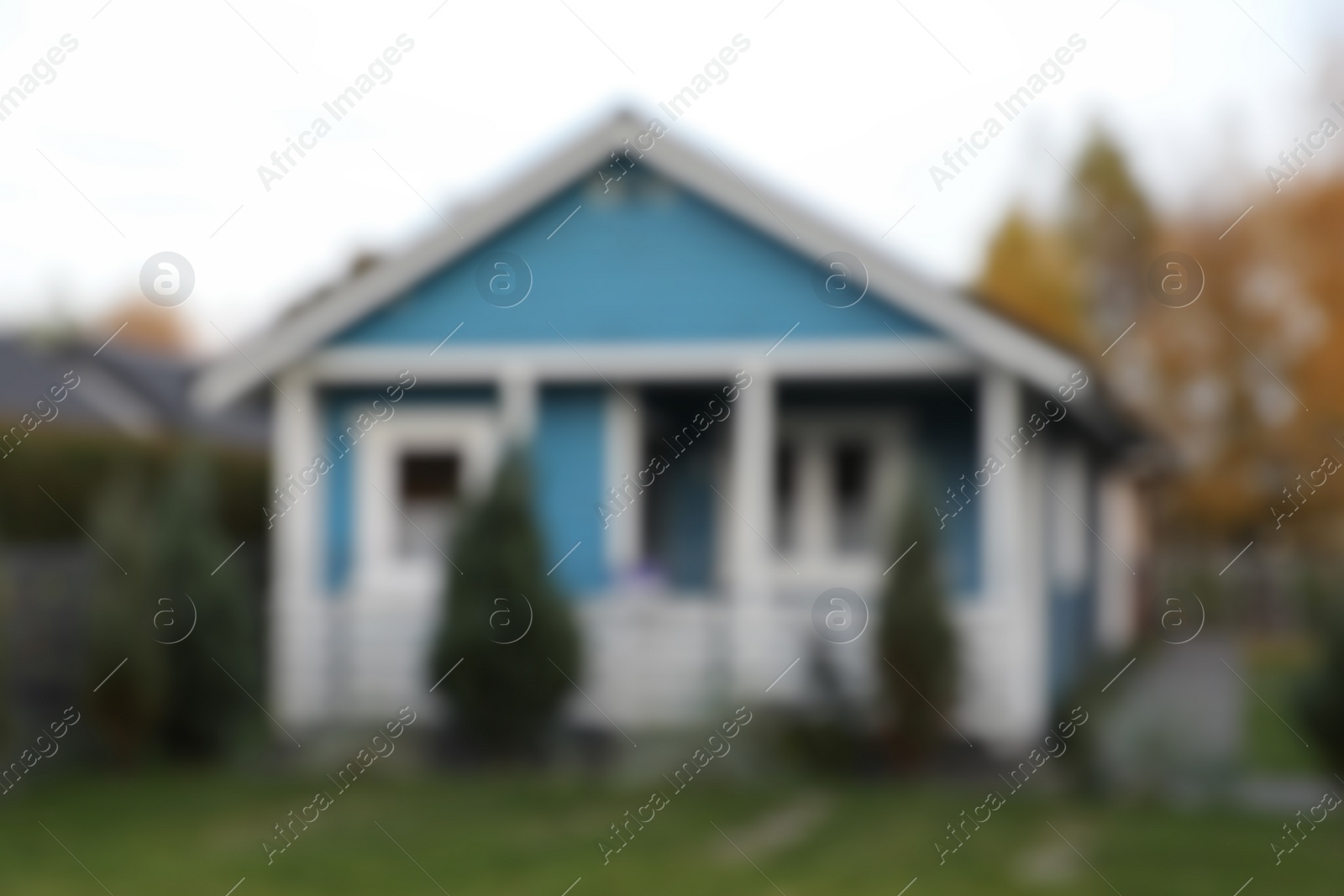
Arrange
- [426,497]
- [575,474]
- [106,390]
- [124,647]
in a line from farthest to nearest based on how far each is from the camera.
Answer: [106,390]
[426,497]
[575,474]
[124,647]

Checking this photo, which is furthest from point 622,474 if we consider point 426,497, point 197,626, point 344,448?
point 197,626

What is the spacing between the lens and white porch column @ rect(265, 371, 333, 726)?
1059 centimetres

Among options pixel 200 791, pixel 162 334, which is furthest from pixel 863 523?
pixel 162 334

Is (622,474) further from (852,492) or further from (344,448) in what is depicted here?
(344,448)

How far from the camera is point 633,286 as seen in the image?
1070 cm

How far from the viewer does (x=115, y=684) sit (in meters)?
9.23

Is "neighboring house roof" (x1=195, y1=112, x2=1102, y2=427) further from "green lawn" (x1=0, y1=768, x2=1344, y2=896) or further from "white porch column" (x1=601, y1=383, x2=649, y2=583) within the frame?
"green lawn" (x1=0, y1=768, x2=1344, y2=896)

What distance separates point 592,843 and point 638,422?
4657mm

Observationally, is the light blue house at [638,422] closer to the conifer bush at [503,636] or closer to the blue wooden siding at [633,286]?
the blue wooden siding at [633,286]

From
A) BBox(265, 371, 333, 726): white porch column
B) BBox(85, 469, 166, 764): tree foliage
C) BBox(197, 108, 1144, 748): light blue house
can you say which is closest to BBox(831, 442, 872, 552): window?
BBox(197, 108, 1144, 748): light blue house

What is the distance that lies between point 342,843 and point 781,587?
5582 millimetres

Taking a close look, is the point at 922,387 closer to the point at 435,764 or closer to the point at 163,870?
the point at 435,764

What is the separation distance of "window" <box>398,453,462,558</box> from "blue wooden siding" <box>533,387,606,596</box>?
879mm

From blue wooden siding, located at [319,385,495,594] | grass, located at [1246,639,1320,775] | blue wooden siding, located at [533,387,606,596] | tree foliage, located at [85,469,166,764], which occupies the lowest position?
tree foliage, located at [85,469,166,764]
